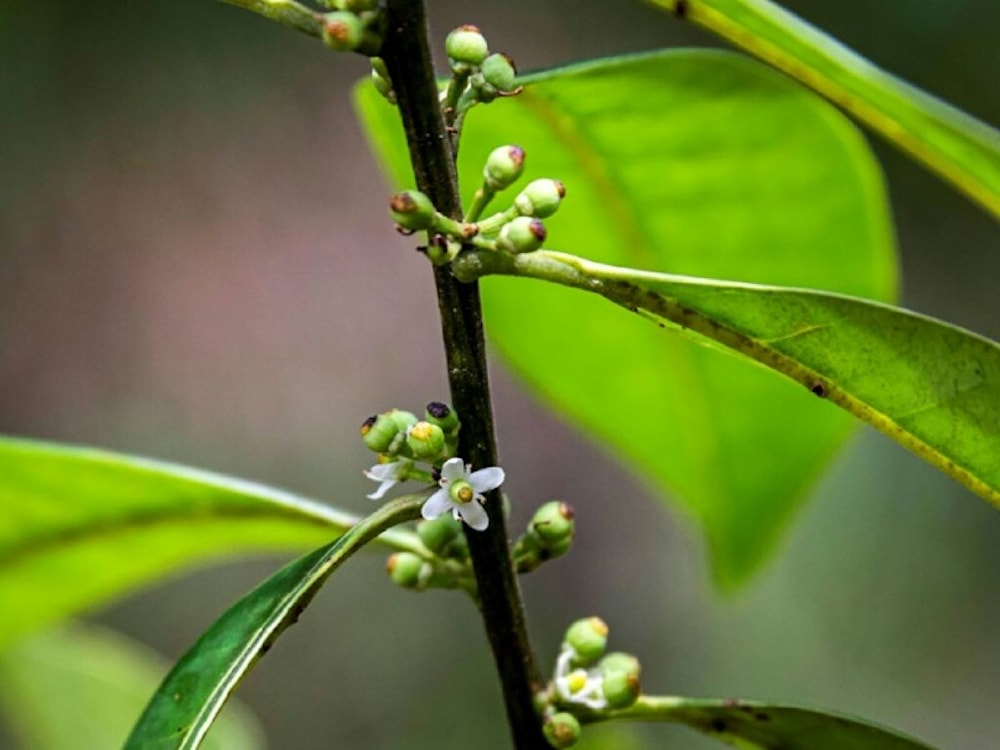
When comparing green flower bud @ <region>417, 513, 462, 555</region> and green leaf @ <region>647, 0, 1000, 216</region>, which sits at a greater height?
green leaf @ <region>647, 0, 1000, 216</region>

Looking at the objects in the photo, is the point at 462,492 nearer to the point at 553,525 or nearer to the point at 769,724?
the point at 553,525

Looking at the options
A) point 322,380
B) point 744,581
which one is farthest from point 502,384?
point 744,581

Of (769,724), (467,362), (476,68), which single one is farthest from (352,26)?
(769,724)

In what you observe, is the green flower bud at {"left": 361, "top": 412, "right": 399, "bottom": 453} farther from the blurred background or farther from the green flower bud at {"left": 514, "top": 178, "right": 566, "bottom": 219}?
the blurred background

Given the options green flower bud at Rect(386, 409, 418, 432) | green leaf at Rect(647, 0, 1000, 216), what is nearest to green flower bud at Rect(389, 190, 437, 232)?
green flower bud at Rect(386, 409, 418, 432)

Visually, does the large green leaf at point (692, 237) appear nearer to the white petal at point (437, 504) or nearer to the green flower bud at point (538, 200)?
the green flower bud at point (538, 200)

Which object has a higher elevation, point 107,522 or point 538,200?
point 538,200

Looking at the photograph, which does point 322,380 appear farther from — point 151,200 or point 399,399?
point 151,200
